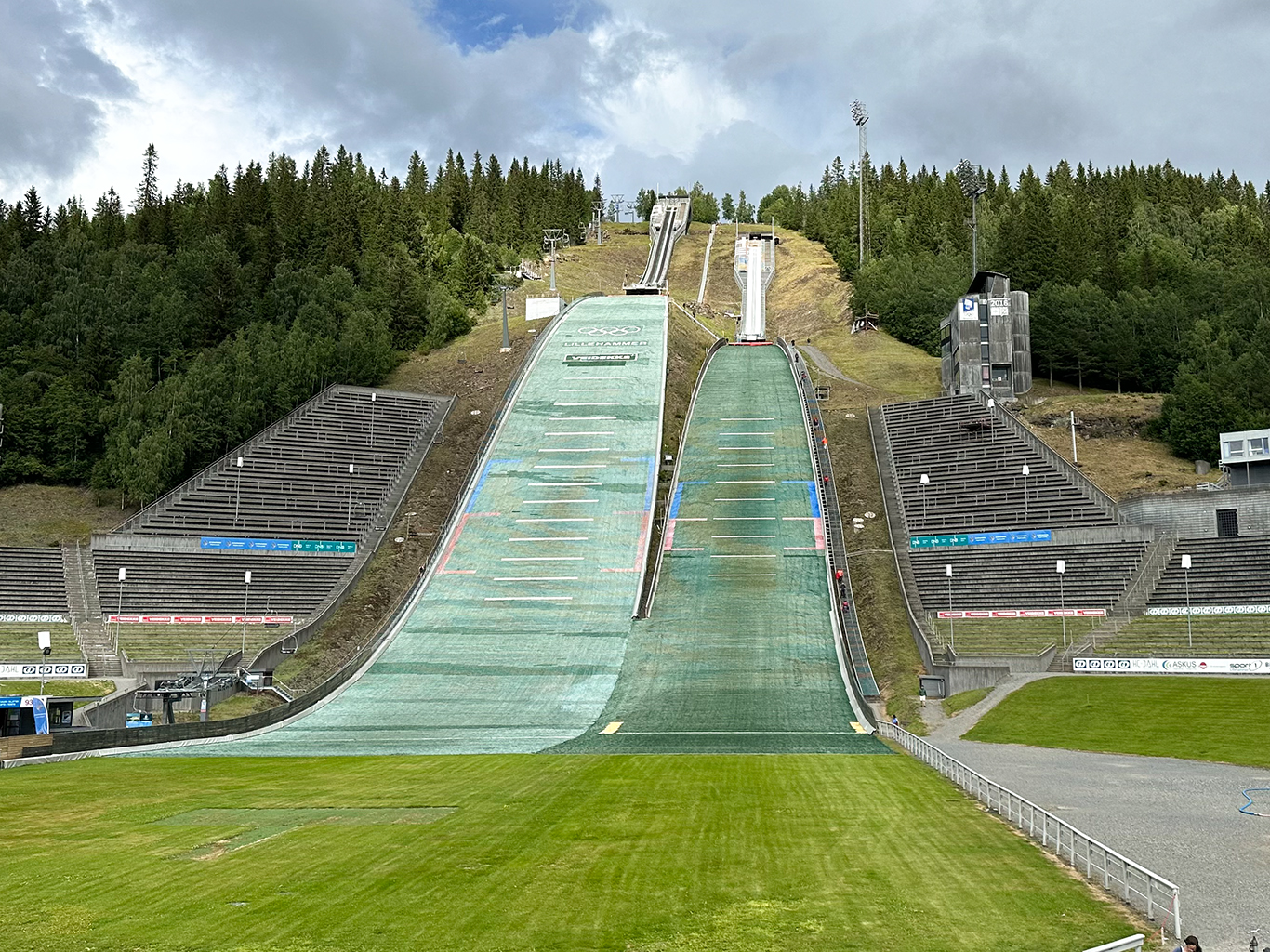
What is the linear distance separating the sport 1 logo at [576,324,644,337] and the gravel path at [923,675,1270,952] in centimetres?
5475

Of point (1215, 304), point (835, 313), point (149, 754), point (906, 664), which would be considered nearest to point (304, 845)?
point (149, 754)

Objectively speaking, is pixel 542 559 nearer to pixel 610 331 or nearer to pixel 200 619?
pixel 200 619

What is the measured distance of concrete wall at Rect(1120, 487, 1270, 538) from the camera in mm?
50250

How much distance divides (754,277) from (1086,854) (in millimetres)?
109394

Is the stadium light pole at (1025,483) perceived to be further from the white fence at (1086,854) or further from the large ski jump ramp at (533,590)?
the white fence at (1086,854)

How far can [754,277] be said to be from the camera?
121750 millimetres

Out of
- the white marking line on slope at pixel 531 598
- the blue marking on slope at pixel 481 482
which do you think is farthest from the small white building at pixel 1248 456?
the blue marking on slope at pixel 481 482

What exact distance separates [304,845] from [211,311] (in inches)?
2672

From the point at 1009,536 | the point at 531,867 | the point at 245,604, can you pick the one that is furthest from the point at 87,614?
the point at 1009,536

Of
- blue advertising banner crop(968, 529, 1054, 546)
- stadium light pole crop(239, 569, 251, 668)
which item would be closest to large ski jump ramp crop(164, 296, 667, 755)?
stadium light pole crop(239, 569, 251, 668)

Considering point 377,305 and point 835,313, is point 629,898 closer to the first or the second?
point 377,305

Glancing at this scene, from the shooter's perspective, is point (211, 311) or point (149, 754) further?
point (211, 311)

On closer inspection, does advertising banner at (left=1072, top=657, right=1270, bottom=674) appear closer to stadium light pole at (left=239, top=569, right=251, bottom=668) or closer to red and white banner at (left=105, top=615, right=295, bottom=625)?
stadium light pole at (left=239, top=569, right=251, bottom=668)

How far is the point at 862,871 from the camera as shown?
15938 mm
